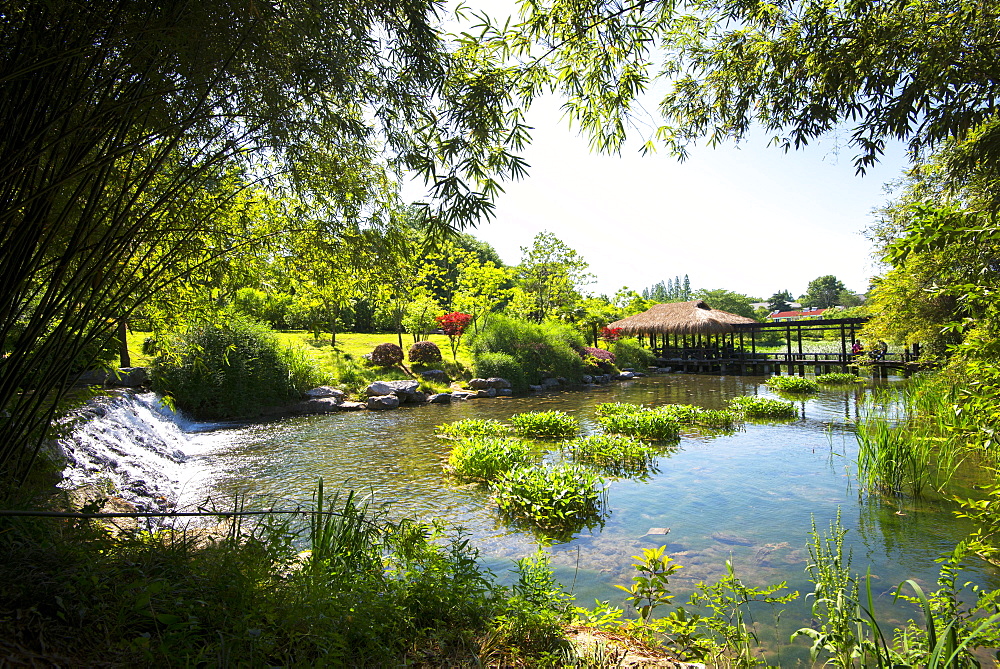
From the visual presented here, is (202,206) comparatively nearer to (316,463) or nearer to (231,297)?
(231,297)

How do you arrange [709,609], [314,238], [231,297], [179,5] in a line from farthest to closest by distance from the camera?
[231,297]
[314,238]
[709,609]
[179,5]

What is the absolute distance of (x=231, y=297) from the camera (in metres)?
5.06

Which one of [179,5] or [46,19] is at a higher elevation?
[179,5]

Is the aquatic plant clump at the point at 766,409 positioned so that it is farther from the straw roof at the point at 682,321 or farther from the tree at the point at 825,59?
the straw roof at the point at 682,321

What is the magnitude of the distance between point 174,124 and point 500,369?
14496 millimetres

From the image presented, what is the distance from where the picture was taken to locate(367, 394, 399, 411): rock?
1315 cm

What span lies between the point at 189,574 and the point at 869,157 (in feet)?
16.2

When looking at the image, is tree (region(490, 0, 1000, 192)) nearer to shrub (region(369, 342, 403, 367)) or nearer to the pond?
the pond

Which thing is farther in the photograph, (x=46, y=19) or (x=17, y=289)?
(x=17, y=289)

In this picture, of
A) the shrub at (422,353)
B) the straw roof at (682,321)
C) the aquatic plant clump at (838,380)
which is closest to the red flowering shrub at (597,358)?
the straw roof at (682,321)

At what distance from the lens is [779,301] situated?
6919cm

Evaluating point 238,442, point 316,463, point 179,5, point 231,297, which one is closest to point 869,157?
point 179,5

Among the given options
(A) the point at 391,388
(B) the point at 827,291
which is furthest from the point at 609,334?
(B) the point at 827,291

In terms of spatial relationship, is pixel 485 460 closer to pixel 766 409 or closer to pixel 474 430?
pixel 474 430
